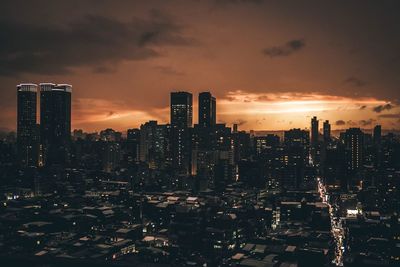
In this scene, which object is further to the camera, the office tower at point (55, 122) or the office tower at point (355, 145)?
the office tower at point (55, 122)

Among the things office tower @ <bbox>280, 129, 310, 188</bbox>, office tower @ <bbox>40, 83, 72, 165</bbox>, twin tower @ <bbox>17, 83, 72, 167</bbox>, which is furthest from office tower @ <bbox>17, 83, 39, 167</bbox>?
office tower @ <bbox>280, 129, 310, 188</bbox>

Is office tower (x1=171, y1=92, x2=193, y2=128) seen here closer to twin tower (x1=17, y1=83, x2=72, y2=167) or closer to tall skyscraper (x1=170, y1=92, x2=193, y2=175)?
tall skyscraper (x1=170, y1=92, x2=193, y2=175)

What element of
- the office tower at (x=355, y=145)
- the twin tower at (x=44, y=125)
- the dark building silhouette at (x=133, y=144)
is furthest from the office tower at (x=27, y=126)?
the office tower at (x=355, y=145)

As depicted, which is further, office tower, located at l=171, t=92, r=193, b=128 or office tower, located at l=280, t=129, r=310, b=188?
office tower, located at l=171, t=92, r=193, b=128

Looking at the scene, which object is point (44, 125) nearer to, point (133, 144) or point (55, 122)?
point (55, 122)

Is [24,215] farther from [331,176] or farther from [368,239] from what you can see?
[331,176]

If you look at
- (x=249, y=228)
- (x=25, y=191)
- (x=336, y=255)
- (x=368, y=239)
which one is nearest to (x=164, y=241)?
(x=249, y=228)

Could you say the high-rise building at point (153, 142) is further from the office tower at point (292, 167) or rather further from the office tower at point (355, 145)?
the office tower at point (355, 145)

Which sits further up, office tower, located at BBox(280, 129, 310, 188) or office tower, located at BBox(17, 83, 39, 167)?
office tower, located at BBox(17, 83, 39, 167)
